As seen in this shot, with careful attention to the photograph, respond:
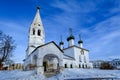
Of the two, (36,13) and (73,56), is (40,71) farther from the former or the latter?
(36,13)

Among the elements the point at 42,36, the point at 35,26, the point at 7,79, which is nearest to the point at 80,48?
the point at 42,36

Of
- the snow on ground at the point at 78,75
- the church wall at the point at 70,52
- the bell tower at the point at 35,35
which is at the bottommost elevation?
the snow on ground at the point at 78,75

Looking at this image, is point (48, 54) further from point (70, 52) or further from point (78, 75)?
point (70, 52)

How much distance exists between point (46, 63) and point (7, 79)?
10.5m

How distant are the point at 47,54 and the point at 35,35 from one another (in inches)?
369

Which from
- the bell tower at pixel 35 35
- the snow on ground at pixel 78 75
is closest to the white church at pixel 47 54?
the bell tower at pixel 35 35

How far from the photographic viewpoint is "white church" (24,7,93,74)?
19391 mm

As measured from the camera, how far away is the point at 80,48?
34.2 metres

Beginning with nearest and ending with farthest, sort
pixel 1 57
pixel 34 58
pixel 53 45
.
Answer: pixel 53 45 → pixel 34 58 → pixel 1 57

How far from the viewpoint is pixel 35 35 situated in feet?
93.4

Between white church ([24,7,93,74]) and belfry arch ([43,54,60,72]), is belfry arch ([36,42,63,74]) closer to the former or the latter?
white church ([24,7,93,74])

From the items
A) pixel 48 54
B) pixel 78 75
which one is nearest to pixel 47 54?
pixel 48 54

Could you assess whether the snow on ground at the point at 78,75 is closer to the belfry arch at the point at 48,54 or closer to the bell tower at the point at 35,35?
the belfry arch at the point at 48,54

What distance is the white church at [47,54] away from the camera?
19.4 m
